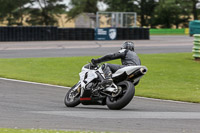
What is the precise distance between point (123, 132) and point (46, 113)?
2271mm

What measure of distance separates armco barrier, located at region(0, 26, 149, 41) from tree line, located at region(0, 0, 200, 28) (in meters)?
33.2

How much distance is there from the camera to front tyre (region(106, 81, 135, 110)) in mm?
8398

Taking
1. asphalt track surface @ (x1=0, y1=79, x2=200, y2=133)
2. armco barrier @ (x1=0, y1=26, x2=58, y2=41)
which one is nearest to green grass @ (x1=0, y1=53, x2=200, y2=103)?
asphalt track surface @ (x1=0, y1=79, x2=200, y2=133)

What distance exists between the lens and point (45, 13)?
7062cm

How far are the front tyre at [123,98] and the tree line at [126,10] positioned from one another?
203 ft

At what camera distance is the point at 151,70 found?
1780 centimetres

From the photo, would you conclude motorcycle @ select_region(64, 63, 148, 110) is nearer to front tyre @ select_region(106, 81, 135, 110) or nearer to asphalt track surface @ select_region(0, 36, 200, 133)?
front tyre @ select_region(106, 81, 135, 110)

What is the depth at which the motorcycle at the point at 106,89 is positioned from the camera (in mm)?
8594

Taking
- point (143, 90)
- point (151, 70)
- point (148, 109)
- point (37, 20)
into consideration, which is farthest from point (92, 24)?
point (148, 109)

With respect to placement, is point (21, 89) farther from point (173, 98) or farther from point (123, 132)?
point (123, 132)

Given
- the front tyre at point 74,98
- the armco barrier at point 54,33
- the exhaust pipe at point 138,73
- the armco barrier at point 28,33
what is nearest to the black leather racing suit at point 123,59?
the exhaust pipe at point 138,73

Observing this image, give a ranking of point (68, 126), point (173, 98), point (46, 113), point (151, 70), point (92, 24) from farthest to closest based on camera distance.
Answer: point (92, 24), point (151, 70), point (173, 98), point (46, 113), point (68, 126)

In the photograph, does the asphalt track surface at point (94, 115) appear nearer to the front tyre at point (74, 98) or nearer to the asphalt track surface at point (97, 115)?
the asphalt track surface at point (97, 115)

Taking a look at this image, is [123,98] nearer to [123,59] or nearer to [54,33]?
[123,59]
